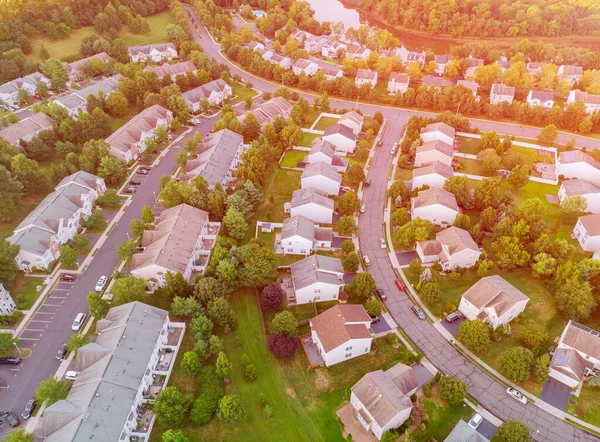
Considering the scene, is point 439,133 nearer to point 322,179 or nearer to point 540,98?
point 322,179

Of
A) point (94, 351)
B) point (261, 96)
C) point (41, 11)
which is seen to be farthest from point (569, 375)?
point (41, 11)

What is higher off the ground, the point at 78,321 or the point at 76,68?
the point at 76,68

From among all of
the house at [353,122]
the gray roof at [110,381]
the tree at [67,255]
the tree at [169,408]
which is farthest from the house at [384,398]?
the house at [353,122]

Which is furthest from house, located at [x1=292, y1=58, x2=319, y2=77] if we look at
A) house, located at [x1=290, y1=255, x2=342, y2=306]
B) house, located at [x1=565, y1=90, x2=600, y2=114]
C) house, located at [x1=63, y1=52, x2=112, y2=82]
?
house, located at [x1=290, y1=255, x2=342, y2=306]

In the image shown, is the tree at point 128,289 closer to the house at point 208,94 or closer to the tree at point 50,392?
the tree at point 50,392

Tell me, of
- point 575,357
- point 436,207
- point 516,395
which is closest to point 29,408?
point 516,395

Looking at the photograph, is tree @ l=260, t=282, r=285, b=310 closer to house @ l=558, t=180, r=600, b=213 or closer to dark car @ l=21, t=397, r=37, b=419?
dark car @ l=21, t=397, r=37, b=419
